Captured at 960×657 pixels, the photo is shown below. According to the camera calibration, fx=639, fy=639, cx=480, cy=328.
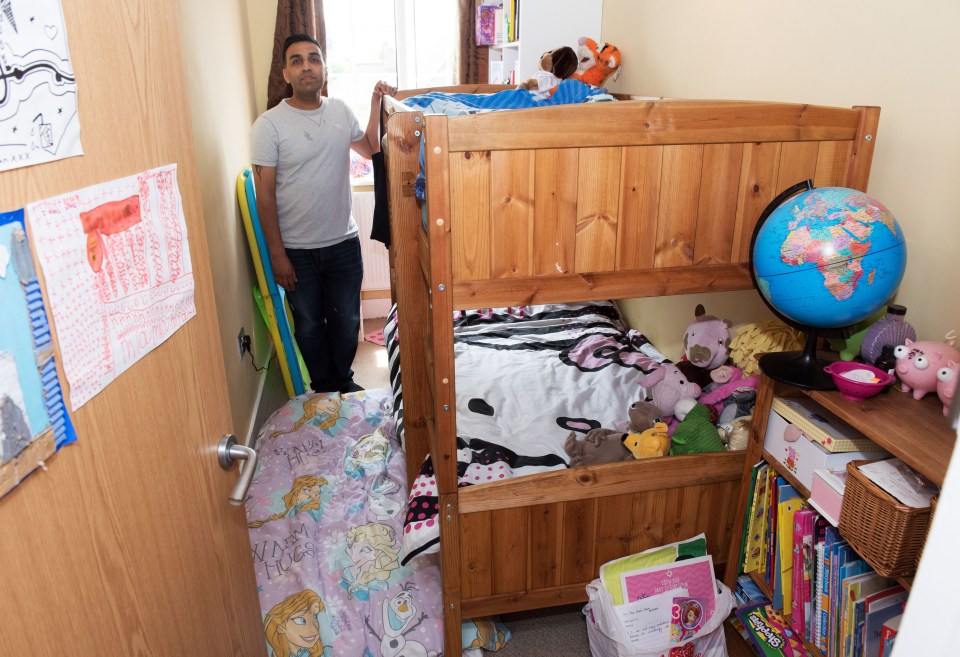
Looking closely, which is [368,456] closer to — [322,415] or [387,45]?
[322,415]

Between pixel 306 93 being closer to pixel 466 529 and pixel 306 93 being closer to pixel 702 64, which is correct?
pixel 702 64

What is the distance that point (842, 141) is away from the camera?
142 cm

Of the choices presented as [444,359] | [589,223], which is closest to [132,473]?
[444,359]

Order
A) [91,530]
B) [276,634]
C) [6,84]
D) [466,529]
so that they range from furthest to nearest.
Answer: [276,634], [466,529], [91,530], [6,84]

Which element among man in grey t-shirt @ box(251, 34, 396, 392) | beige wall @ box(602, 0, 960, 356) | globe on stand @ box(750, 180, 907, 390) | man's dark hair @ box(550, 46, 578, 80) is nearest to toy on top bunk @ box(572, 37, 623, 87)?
man's dark hair @ box(550, 46, 578, 80)

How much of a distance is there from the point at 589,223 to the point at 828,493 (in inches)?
28.2

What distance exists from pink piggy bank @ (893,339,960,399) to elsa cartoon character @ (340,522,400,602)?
1452 mm

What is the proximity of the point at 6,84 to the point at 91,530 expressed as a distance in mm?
446

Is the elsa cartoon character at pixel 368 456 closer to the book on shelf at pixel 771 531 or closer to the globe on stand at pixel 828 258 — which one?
the book on shelf at pixel 771 531

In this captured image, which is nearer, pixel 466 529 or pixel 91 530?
pixel 91 530

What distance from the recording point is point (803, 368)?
134cm

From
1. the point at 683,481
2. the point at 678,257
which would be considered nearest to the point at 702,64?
the point at 678,257

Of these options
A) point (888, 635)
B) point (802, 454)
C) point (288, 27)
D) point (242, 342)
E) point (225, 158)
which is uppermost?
point (288, 27)

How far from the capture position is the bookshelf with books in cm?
110
